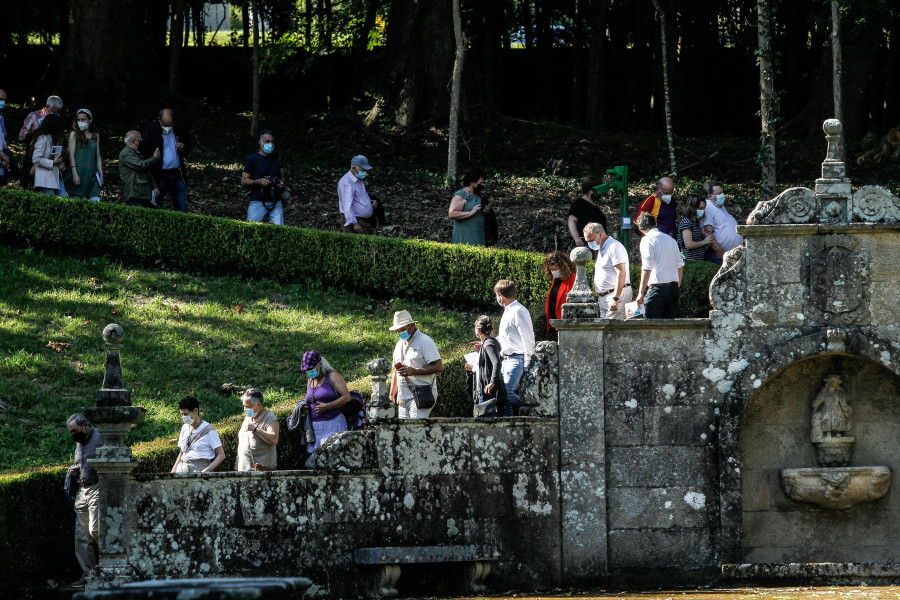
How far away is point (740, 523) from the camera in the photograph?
10.5 metres

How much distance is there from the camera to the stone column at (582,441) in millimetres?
10461

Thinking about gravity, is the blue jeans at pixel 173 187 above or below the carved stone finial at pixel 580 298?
above

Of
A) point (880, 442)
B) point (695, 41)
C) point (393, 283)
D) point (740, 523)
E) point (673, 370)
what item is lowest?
point (740, 523)

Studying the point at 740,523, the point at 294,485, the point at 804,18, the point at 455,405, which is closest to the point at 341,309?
the point at 455,405

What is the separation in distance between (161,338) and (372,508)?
5.67 m

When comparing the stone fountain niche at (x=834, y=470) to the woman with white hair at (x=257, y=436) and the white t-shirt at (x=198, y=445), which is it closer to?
the woman with white hair at (x=257, y=436)

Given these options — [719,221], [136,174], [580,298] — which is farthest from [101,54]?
[580,298]

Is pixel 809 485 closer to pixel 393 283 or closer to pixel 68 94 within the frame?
pixel 393 283

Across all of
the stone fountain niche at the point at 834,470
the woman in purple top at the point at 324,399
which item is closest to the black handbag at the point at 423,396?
the woman in purple top at the point at 324,399

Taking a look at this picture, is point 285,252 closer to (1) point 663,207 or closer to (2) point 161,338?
(2) point 161,338

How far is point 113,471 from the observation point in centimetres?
997

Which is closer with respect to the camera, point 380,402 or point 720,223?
point 380,402

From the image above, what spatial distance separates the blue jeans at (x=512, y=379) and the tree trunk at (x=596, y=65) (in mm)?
15990

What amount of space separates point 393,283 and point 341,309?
33.5 inches
